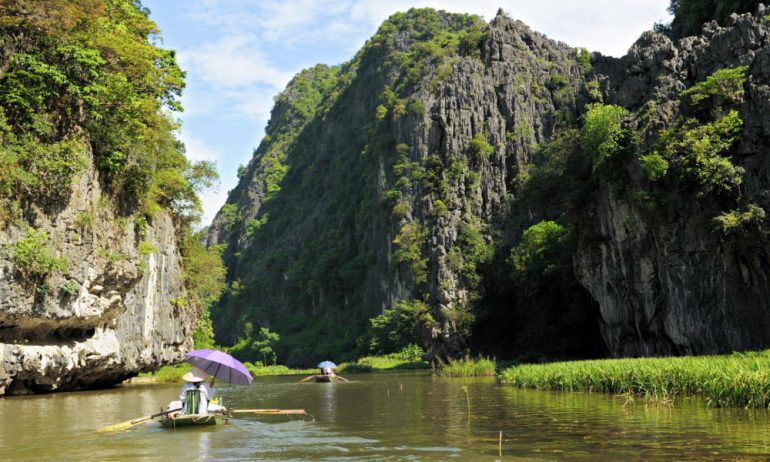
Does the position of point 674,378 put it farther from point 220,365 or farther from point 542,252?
point 542,252

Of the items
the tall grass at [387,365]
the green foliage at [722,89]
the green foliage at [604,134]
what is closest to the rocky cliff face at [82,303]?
the green foliage at [604,134]

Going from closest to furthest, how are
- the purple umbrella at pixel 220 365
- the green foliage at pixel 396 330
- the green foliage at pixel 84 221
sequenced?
the purple umbrella at pixel 220 365, the green foliage at pixel 84 221, the green foliage at pixel 396 330

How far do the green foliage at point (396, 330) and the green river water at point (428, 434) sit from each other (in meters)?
47.6

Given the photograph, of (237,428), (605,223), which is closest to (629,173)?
(605,223)

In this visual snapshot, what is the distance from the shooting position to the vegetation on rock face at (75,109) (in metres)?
25.7

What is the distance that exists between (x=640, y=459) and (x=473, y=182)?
66.4 meters

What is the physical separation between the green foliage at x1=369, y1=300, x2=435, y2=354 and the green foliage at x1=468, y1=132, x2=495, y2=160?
18.5 m

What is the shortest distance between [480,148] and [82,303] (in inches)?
2197

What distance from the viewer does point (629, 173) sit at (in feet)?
120

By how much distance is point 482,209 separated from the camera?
249 feet

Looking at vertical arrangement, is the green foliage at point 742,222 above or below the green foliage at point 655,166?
below

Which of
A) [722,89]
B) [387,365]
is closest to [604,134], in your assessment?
[722,89]

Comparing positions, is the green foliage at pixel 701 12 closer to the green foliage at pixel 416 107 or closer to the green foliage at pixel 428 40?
the green foliage at pixel 416 107

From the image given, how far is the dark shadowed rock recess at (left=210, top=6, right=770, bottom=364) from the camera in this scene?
33.0 metres
